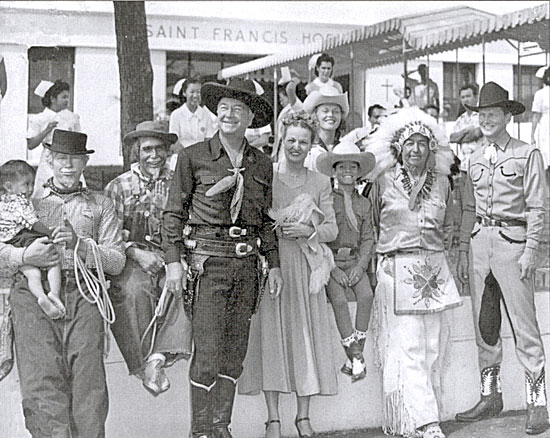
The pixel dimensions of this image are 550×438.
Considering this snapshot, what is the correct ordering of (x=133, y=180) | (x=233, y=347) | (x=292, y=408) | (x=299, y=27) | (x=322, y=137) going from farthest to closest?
(x=299, y=27), (x=322, y=137), (x=292, y=408), (x=133, y=180), (x=233, y=347)

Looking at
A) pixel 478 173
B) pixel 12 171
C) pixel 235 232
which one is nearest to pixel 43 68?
pixel 12 171

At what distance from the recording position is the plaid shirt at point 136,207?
15.6 ft

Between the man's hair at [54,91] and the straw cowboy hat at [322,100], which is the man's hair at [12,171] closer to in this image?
the man's hair at [54,91]

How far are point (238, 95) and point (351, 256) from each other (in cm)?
139

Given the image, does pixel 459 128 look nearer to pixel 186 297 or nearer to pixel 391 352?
pixel 391 352

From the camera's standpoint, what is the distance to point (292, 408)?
5.28 m

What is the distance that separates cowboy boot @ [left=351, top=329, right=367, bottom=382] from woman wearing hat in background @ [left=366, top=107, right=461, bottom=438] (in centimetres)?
15

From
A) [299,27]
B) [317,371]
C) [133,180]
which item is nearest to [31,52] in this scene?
[133,180]

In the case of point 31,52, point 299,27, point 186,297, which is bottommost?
point 186,297

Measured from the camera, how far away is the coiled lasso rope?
4305mm

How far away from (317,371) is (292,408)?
39 centimetres

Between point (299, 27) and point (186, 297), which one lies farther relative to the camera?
point (299, 27)

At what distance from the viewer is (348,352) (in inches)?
209

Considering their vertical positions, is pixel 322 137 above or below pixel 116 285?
above
